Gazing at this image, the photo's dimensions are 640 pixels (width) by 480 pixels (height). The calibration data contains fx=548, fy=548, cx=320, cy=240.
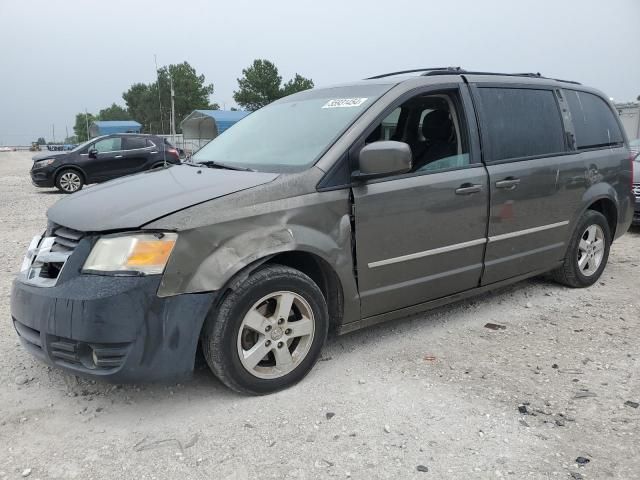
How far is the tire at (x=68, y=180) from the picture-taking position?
14.0 metres

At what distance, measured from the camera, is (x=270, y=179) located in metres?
3.04

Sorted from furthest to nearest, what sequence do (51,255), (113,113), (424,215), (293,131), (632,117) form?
(113,113) → (632,117) → (293,131) → (424,215) → (51,255)

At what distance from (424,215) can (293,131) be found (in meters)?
1.01

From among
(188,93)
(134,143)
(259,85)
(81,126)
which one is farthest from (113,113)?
(134,143)

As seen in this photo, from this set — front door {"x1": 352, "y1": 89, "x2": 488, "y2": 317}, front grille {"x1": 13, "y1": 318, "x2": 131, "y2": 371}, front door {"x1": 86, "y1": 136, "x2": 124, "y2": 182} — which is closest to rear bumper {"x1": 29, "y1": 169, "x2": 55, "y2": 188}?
front door {"x1": 86, "y1": 136, "x2": 124, "y2": 182}

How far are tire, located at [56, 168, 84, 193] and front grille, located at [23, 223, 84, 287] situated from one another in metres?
12.0

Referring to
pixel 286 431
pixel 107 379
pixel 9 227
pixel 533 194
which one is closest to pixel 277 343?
pixel 286 431

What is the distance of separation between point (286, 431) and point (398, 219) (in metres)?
1.41

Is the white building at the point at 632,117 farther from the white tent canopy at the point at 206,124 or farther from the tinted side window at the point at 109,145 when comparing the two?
the white tent canopy at the point at 206,124

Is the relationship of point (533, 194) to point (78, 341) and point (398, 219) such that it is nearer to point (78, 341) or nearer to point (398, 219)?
point (398, 219)

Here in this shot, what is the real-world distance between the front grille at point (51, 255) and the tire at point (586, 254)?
12.7ft

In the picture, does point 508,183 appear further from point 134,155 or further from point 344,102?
point 134,155

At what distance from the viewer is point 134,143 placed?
14.7 meters

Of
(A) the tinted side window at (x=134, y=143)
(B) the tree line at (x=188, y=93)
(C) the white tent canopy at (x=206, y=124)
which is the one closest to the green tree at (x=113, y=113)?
(B) the tree line at (x=188, y=93)
